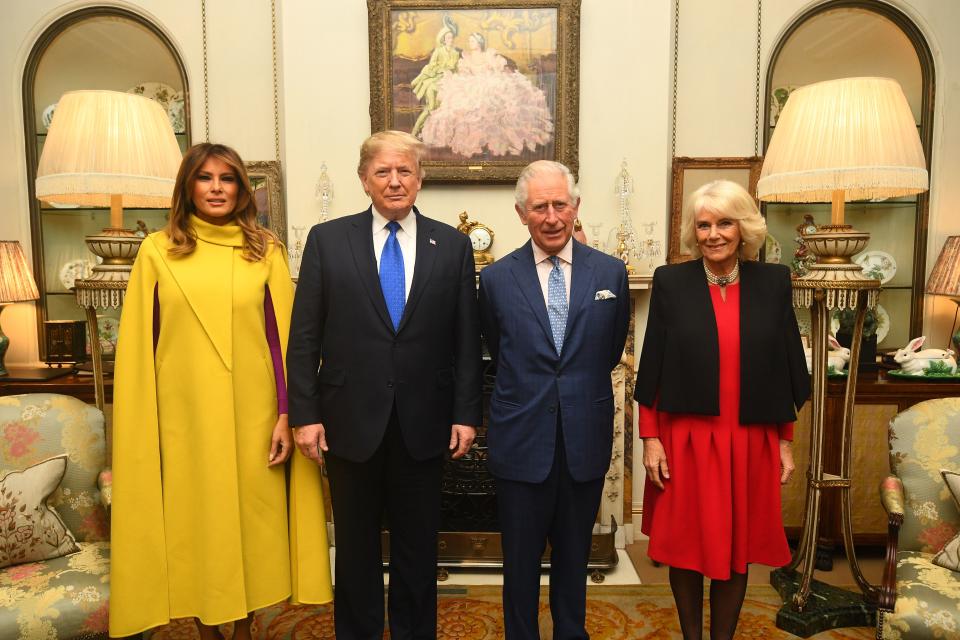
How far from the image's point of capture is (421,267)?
76.7 inches

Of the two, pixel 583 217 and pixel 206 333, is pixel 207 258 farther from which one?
pixel 583 217

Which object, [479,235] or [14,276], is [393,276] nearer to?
[479,235]

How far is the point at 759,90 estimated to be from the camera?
348cm

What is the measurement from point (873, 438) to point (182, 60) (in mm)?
3980

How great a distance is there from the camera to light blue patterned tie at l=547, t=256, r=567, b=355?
6.31 feet

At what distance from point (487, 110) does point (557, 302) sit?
1.64 meters

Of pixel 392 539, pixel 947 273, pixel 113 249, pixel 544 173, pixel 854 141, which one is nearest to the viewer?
pixel 544 173

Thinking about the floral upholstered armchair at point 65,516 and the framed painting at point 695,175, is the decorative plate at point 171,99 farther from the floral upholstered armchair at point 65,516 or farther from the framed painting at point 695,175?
the framed painting at point 695,175

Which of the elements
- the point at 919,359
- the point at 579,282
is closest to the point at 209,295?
the point at 579,282

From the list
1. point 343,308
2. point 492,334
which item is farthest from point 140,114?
point 492,334

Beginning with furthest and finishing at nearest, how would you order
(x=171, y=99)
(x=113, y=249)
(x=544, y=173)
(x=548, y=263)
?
(x=171, y=99) → (x=113, y=249) → (x=548, y=263) → (x=544, y=173)

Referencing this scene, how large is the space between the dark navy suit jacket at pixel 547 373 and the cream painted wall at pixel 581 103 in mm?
1394

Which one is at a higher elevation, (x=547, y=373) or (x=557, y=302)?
(x=557, y=302)

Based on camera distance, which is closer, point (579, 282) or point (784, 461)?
point (579, 282)
